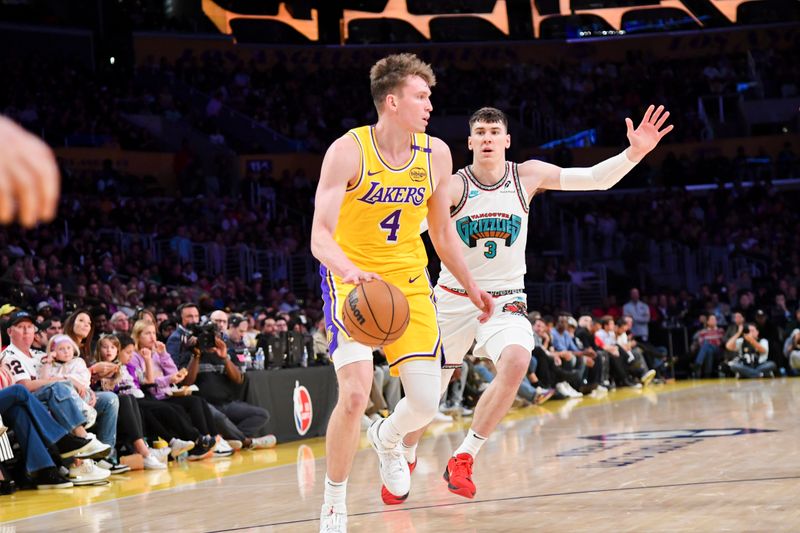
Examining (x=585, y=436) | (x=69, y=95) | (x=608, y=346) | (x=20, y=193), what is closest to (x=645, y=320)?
(x=608, y=346)

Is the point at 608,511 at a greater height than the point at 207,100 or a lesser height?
lesser

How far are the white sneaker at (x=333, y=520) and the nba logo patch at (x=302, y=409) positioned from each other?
742cm

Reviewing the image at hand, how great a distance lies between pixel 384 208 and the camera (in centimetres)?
534

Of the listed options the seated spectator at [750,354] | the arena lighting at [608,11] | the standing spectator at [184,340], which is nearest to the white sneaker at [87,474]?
the standing spectator at [184,340]

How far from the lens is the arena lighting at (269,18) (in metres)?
31.1

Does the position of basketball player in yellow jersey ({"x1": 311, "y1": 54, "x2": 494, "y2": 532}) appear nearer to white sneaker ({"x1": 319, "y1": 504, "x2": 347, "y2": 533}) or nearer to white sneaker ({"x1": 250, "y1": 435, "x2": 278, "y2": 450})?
white sneaker ({"x1": 319, "y1": 504, "x2": 347, "y2": 533})

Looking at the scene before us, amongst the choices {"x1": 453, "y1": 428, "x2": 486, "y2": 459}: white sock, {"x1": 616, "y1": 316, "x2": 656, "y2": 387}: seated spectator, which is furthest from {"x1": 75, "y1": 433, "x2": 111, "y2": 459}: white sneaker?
{"x1": 616, "y1": 316, "x2": 656, "y2": 387}: seated spectator

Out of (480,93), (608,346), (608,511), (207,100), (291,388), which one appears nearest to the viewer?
(608,511)

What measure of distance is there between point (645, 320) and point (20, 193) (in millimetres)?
21882

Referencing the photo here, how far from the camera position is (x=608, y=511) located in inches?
232

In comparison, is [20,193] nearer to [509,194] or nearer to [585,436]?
[509,194]

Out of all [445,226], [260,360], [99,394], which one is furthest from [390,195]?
[260,360]

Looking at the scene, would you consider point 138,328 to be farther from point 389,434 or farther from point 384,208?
point 384,208

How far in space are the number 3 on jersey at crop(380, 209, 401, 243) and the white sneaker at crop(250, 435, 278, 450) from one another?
6.39m
